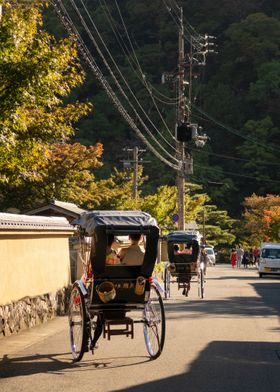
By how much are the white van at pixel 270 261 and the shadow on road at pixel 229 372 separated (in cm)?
3258

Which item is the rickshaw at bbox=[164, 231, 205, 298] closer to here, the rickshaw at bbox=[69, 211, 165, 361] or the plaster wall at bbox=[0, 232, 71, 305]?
the plaster wall at bbox=[0, 232, 71, 305]

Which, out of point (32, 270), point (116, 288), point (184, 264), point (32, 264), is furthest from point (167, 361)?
point (184, 264)

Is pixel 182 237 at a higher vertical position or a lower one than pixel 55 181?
lower

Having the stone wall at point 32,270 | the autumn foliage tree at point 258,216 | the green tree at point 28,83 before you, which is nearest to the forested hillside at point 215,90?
the autumn foliage tree at point 258,216

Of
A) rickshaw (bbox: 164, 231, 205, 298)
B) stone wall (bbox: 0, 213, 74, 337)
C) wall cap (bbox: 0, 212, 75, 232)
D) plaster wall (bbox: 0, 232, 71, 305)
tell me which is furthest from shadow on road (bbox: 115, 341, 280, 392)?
rickshaw (bbox: 164, 231, 205, 298)

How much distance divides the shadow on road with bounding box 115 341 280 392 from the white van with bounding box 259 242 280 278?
32.6 m

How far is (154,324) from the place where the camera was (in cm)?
1234

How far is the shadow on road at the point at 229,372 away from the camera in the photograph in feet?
31.9

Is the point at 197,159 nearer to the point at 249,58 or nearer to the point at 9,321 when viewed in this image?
the point at 249,58

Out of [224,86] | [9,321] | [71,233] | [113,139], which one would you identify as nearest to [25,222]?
[9,321]

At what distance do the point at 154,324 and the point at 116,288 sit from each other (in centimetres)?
86

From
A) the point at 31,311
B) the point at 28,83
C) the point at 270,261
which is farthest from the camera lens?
the point at 270,261

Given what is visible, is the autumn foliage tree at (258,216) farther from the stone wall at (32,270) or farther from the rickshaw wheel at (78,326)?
the rickshaw wheel at (78,326)

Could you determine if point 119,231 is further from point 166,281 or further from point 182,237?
point 182,237
